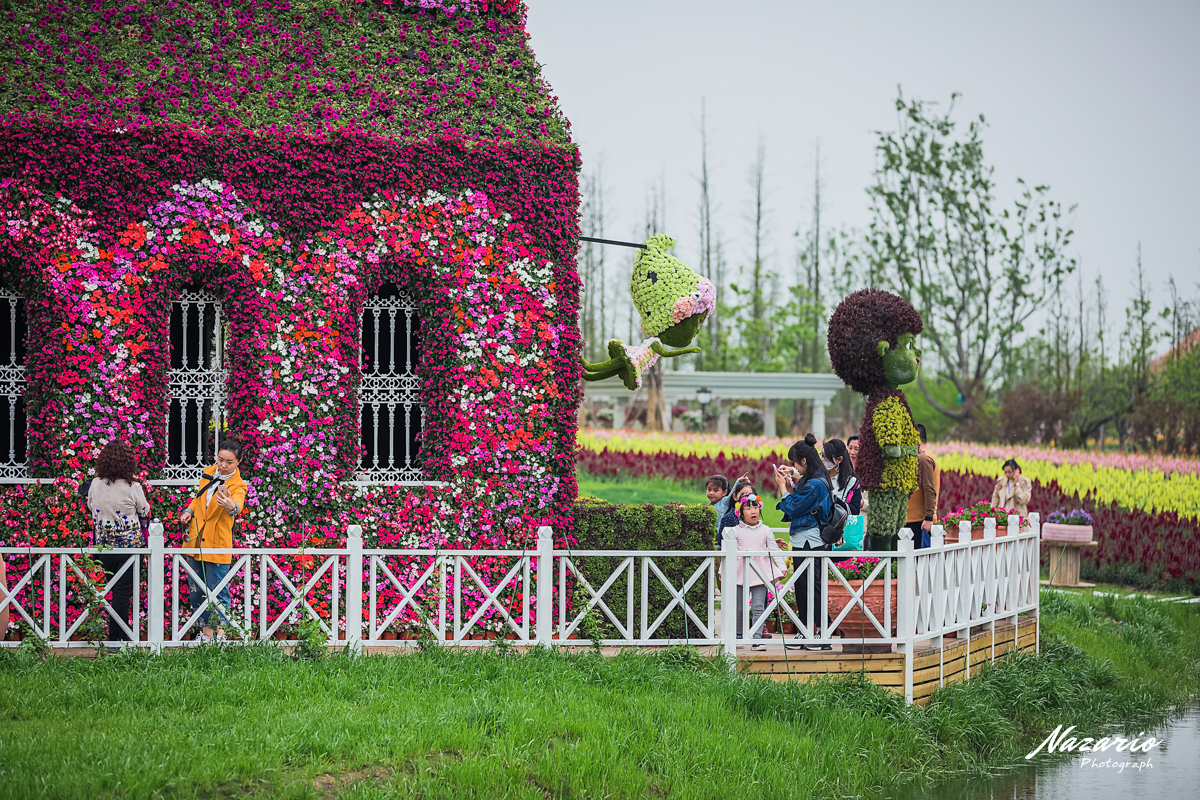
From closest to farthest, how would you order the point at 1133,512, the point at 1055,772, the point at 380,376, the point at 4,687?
the point at 4,687
the point at 1055,772
the point at 380,376
the point at 1133,512

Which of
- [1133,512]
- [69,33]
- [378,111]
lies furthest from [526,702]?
[1133,512]

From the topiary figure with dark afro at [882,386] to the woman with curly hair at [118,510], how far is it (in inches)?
240

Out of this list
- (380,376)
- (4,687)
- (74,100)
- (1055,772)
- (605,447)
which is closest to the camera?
(4,687)

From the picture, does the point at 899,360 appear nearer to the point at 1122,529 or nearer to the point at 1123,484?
the point at 1122,529

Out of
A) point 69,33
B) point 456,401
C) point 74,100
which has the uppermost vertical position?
point 69,33

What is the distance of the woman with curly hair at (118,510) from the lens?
830cm

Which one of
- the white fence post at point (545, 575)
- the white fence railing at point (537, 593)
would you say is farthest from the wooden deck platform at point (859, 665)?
the white fence post at point (545, 575)

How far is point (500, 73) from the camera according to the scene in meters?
10.2

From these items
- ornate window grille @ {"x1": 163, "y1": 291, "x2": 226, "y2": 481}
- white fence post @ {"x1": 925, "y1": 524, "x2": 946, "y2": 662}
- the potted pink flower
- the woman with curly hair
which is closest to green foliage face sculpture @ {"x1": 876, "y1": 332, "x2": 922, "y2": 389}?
white fence post @ {"x1": 925, "y1": 524, "x2": 946, "y2": 662}

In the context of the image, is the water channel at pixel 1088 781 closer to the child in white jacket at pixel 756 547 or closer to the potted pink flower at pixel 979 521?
the child in white jacket at pixel 756 547

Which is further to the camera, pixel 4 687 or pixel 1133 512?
pixel 1133 512

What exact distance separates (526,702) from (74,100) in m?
6.45

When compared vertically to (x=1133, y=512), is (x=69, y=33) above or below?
above

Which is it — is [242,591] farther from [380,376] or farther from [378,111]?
[378,111]
